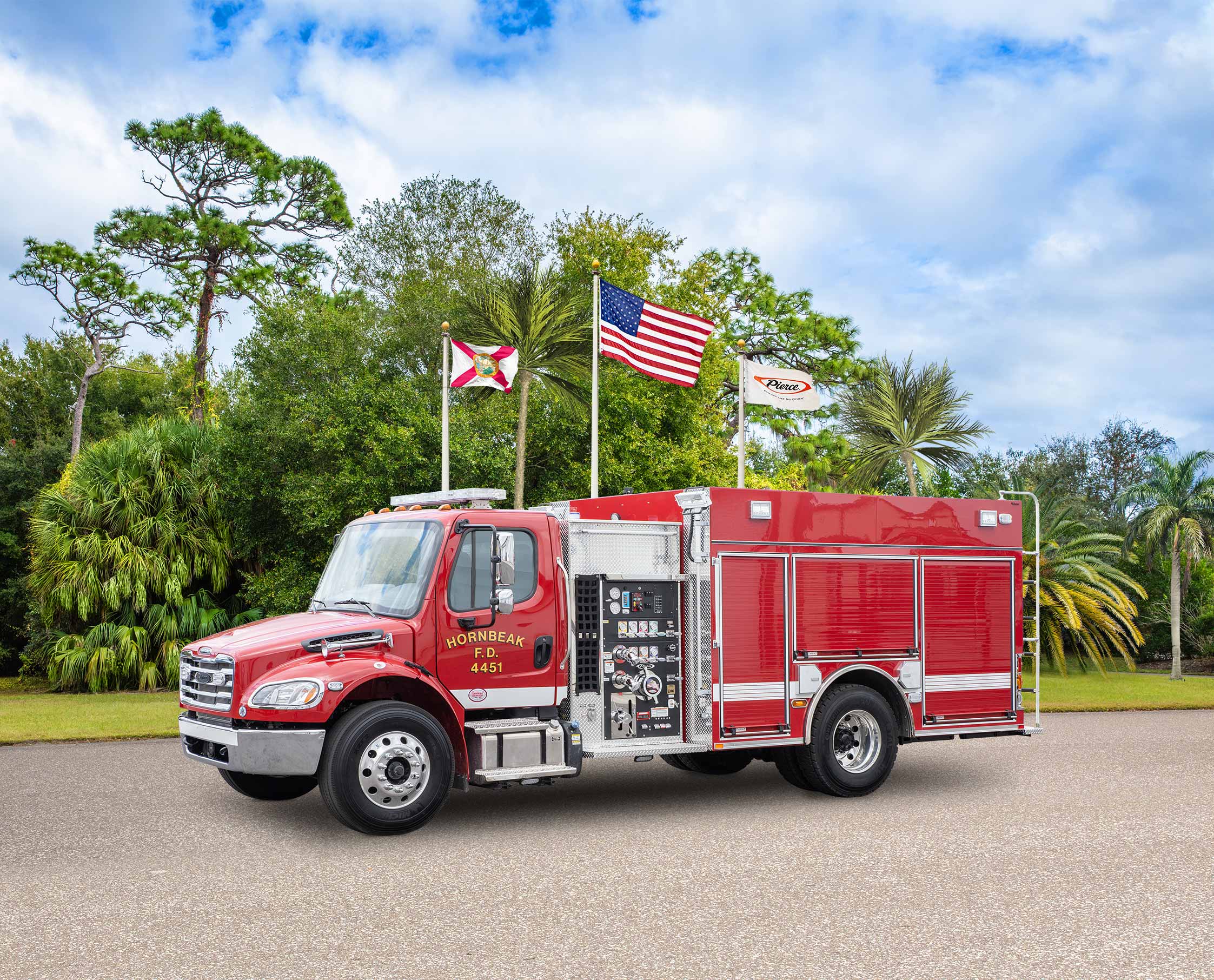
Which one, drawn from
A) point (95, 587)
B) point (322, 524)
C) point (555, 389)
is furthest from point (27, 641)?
point (555, 389)

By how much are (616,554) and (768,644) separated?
5.27ft

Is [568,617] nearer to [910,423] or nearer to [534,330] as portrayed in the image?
[534,330]

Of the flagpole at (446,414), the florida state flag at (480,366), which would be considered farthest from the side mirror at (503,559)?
the florida state flag at (480,366)

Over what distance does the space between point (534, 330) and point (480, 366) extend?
3.38 metres

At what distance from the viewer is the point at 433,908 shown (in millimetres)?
6625

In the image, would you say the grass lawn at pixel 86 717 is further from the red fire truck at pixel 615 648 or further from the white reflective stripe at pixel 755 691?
the white reflective stripe at pixel 755 691

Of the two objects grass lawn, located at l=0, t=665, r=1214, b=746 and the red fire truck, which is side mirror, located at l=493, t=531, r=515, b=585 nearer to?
the red fire truck

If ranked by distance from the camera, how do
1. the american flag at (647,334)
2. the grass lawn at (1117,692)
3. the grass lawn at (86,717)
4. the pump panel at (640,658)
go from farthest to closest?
the grass lawn at (1117,692) < the american flag at (647,334) < the grass lawn at (86,717) < the pump panel at (640,658)

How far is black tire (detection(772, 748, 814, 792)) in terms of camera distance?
418 inches

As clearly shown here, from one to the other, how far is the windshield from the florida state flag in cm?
668

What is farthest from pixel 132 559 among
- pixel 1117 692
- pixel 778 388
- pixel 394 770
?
pixel 1117 692

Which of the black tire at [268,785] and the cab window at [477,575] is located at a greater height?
the cab window at [477,575]

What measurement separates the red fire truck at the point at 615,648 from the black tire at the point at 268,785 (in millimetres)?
28

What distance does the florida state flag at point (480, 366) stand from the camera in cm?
1662
